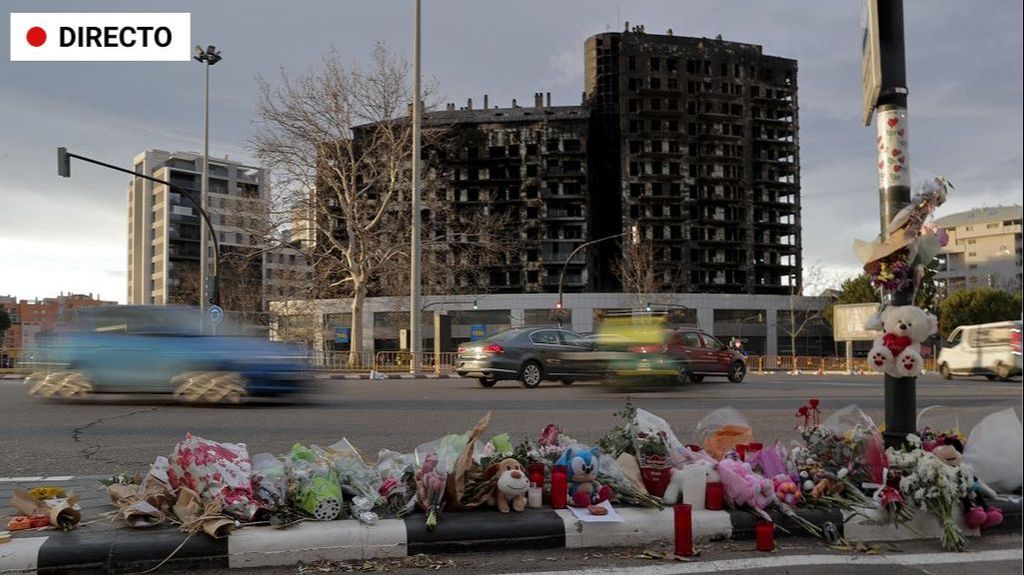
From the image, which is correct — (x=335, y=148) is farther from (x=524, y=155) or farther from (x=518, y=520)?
(x=524, y=155)

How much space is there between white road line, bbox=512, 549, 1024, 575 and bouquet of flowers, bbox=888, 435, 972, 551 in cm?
18

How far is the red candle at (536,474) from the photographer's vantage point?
4.50 metres

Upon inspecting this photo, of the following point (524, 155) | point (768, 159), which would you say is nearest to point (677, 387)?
point (524, 155)

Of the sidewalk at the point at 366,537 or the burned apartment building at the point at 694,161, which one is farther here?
the burned apartment building at the point at 694,161

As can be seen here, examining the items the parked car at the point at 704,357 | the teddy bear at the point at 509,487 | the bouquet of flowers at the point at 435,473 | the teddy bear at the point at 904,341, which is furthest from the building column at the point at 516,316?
the teddy bear at the point at 509,487

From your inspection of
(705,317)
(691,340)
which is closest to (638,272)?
(705,317)

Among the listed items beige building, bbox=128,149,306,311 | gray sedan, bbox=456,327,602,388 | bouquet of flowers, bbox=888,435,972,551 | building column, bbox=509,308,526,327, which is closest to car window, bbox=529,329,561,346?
gray sedan, bbox=456,327,602,388

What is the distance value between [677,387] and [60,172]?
16355 millimetres

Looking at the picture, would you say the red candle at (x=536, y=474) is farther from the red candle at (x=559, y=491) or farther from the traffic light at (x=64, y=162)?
the traffic light at (x=64, y=162)

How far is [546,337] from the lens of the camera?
59.4ft

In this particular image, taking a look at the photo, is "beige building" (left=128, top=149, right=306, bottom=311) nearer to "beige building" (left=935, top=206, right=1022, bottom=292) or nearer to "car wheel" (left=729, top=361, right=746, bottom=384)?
"car wheel" (left=729, top=361, right=746, bottom=384)

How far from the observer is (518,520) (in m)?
4.11

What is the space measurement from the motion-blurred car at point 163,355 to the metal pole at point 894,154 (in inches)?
389

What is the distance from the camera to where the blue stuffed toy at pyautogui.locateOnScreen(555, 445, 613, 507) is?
4.42 meters
